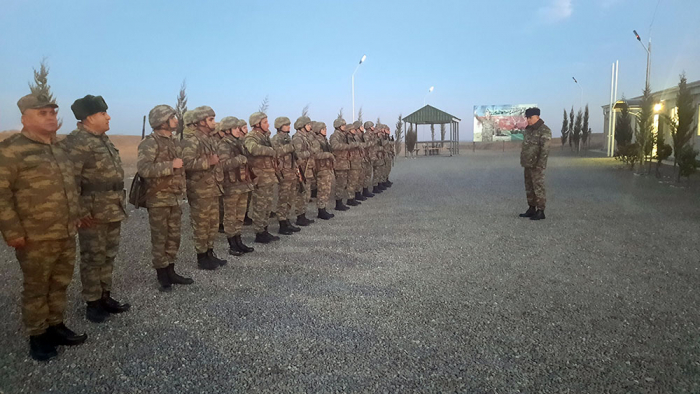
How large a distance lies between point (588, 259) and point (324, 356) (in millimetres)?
3905

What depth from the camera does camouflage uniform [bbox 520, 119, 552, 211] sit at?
829 cm

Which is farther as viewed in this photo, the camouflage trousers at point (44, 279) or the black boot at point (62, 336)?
the black boot at point (62, 336)

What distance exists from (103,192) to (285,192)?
12.2ft

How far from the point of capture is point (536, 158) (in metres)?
8.34

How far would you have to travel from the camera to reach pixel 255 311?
4.18 m

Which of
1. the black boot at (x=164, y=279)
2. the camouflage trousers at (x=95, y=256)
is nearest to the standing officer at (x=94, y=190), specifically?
the camouflage trousers at (x=95, y=256)

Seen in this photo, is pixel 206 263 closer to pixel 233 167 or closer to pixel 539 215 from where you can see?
pixel 233 167

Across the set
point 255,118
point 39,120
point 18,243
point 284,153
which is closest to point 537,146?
point 284,153

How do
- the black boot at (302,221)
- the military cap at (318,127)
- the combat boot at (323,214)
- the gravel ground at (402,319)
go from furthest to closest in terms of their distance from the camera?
the military cap at (318,127) → the combat boot at (323,214) → the black boot at (302,221) → the gravel ground at (402,319)

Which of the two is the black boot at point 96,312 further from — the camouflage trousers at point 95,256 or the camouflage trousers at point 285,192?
the camouflage trousers at point 285,192

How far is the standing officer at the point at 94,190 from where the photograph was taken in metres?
3.88

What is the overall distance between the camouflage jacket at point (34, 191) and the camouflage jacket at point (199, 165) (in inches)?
64.3

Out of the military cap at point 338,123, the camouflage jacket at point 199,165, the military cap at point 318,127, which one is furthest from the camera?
the military cap at point 338,123

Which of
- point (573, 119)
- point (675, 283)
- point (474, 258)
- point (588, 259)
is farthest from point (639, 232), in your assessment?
point (573, 119)
